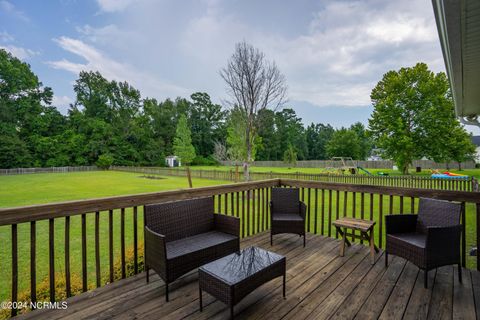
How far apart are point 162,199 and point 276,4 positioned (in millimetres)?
6616

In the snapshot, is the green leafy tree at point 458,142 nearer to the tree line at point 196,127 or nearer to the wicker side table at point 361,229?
the tree line at point 196,127

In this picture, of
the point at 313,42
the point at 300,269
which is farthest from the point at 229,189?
the point at 313,42

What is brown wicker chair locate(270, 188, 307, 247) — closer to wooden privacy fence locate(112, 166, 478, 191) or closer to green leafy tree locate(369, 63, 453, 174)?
wooden privacy fence locate(112, 166, 478, 191)

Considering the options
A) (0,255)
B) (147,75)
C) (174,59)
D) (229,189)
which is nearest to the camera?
(229,189)

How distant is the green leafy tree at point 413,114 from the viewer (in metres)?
17.0

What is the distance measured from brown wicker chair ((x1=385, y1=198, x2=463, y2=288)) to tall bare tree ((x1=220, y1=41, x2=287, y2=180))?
7.98 m

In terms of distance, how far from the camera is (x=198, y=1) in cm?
698

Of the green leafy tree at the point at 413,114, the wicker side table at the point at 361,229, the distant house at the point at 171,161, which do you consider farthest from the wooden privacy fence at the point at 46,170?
the wicker side table at the point at 361,229

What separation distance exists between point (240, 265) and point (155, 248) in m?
0.86

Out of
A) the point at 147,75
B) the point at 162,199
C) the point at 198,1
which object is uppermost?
the point at 147,75

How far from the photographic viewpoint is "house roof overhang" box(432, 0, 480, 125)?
1.76 metres

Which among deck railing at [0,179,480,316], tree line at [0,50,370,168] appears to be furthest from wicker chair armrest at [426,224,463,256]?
tree line at [0,50,370,168]

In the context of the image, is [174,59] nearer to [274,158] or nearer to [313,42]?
[313,42]

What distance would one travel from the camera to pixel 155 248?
229cm
